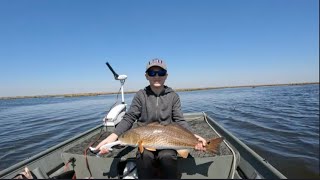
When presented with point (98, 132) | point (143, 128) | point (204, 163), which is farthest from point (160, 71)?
point (98, 132)

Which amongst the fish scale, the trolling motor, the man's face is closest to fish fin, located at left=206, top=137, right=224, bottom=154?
the fish scale

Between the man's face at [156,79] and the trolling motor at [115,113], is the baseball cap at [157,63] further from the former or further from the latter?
the trolling motor at [115,113]

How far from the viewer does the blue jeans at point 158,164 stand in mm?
3396

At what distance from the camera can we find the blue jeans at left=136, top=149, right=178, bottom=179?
11.1 ft

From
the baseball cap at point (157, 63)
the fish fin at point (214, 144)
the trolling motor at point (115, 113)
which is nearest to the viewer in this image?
the fish fin at point (214, 144)

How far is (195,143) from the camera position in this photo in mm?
3438

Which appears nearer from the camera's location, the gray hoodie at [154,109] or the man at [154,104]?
the man at [154,104]

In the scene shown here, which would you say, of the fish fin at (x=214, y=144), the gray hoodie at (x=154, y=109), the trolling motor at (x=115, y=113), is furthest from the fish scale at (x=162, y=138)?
the trolling motor at (x=115, y=113)

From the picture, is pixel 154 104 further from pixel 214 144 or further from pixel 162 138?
pixel 214 144

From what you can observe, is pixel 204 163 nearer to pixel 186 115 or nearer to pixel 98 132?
pixel 98 132

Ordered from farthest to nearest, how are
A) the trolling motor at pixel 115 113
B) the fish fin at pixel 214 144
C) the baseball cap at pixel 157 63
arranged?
the trolling motor at pixel 115 113 < the baseball cap at pixel 157 63 < the fish fin at pixel 214 144

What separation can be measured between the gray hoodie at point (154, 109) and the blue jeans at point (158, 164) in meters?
0.66

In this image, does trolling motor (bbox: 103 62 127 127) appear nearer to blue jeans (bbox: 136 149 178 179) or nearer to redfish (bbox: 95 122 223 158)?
blue jeans (bbox: 136 149 178 179)

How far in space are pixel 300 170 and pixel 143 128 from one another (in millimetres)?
6265
